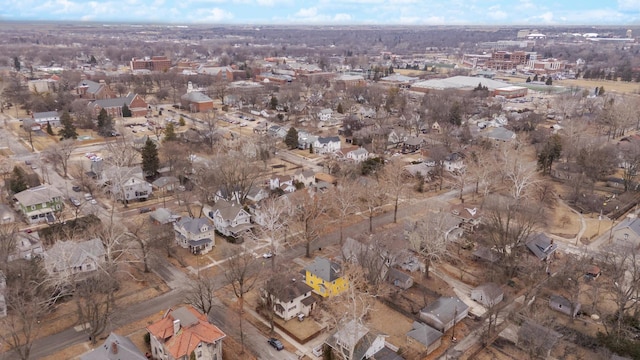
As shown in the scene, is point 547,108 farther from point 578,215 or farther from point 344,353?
point 344,353

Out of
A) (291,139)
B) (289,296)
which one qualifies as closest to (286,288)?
(289,296)

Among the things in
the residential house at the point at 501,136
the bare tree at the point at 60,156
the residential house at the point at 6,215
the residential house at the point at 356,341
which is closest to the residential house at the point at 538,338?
the residential house at the point at 356,341

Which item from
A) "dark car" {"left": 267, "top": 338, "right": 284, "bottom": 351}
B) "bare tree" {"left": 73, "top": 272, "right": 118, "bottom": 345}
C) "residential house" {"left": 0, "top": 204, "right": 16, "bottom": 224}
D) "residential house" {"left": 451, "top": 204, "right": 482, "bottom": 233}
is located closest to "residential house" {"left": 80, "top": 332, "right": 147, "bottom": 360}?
"bare tree" {"left": 73, "top": 272, "right": 118, "bottom": 345}

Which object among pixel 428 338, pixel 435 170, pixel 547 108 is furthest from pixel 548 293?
pixel 547 108

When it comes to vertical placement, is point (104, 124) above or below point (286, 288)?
above

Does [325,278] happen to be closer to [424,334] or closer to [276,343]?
[276,343]

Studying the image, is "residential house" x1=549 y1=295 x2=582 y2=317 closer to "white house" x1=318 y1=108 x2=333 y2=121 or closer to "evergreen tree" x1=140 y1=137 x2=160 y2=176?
"evergreen tree" x1=140 y1=137 x2=160 y2=176
